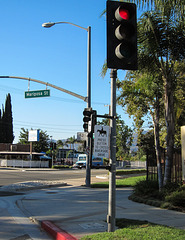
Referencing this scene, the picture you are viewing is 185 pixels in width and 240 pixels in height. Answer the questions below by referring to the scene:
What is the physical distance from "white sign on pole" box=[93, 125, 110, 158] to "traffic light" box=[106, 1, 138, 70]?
4.09ft

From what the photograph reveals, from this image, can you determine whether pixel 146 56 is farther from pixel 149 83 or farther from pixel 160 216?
pixel 160 216

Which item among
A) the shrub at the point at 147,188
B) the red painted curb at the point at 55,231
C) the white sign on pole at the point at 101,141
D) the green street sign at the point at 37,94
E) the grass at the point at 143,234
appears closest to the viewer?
the grass at the point at 143,234

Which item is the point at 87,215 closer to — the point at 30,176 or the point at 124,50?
the point at 124,50

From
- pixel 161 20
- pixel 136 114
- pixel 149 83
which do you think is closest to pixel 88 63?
pixel 136 114

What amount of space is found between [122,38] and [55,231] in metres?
4.46

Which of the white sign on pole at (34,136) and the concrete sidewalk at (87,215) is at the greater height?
the white sign on pole at (34,136)

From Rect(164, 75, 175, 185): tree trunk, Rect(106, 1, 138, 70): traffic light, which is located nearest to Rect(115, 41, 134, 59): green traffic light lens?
Rect(106, 1, 138, 70): traffic light

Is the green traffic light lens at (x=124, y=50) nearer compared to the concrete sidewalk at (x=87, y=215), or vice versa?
the green traffic light lens at (x=124, y=50)

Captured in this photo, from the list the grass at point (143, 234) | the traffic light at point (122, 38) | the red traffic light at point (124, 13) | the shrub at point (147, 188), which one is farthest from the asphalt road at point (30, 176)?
the red traffic light at point (124, 13)

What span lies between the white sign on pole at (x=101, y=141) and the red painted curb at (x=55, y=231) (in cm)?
188

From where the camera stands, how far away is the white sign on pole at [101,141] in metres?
5.45

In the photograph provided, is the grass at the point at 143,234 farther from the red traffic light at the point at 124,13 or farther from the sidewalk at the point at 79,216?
the red traffic light at the point at 124,13

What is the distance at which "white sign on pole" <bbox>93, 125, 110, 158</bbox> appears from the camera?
545 cm

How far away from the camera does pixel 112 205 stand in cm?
555
